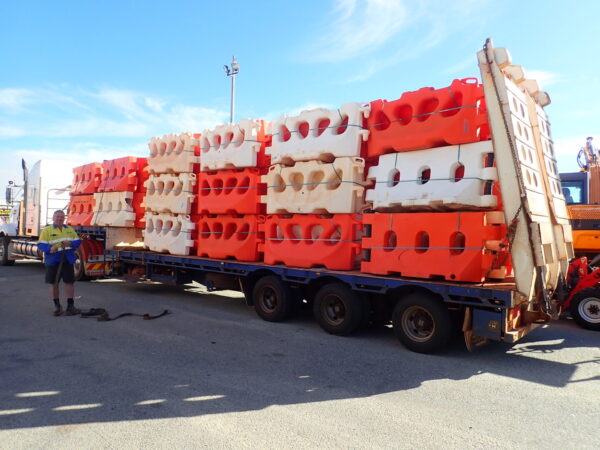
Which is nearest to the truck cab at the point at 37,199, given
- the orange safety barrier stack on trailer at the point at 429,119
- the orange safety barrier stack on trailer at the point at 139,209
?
the orange safety barrier stack on trailer at the point at 139,209

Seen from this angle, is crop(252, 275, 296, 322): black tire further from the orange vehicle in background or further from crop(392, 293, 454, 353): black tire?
the orange vehicle in background

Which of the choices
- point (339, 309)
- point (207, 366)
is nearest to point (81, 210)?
point (339, 309)

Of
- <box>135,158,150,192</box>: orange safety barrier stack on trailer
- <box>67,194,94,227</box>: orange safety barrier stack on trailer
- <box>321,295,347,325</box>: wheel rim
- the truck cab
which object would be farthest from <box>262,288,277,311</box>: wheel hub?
the truck cab

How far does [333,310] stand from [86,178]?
9.40 m

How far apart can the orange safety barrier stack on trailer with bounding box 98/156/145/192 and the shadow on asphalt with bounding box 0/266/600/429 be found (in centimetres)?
451

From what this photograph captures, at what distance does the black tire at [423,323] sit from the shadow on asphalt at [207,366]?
16 centimetres

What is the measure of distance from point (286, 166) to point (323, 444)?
512 centimetres

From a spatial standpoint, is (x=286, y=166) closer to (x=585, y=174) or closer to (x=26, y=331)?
(x=26, y=331)

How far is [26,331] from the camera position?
692 cm

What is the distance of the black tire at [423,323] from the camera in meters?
5.75

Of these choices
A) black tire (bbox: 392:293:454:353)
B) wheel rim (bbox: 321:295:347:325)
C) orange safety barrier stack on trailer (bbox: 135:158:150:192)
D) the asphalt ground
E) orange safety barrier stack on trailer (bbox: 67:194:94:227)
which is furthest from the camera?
orange safety barrier stack on trailer (bbox: 67:194:94:227)

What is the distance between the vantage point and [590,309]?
7.63m

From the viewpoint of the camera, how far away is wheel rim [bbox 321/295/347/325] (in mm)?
6880

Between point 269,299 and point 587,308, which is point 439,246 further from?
point 587,308
